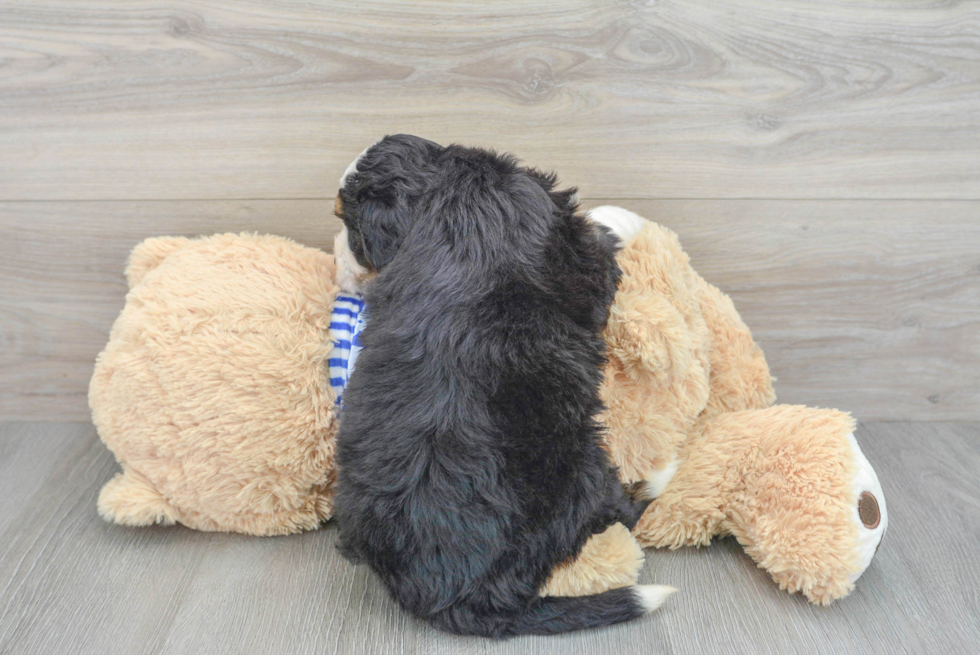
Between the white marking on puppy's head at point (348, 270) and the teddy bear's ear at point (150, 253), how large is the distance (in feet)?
0.92

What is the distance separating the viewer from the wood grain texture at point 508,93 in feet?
3.33

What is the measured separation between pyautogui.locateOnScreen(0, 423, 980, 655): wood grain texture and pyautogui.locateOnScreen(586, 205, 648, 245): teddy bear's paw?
16.4 inches

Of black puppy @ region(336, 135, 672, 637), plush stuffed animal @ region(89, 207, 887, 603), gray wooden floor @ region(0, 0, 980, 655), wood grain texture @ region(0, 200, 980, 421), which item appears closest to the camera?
black puppy @ region(336, 135, 672, 637)

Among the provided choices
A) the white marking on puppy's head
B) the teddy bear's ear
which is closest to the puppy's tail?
the white marking on puppy's head

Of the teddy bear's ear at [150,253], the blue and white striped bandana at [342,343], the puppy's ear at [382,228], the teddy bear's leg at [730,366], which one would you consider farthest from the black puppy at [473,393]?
the teddy bear's ear at [150,253]

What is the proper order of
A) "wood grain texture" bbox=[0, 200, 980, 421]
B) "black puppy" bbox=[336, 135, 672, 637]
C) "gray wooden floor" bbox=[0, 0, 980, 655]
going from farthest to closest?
"wood grain texture" bbox=[0, 200, 980, 421], "gray wooden floor" bbox=[0, 0, 980, 655], "black puppy" bbox=[336, 135, 672, 637]

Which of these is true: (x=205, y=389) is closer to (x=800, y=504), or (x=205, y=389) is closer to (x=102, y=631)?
(x=102, y=631)

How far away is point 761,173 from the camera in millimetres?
1083

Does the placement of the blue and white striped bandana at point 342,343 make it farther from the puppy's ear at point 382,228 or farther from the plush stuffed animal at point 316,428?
the puppy's ear at point 382,228

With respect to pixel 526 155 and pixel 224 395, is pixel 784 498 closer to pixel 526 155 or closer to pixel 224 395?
pixel 526 155

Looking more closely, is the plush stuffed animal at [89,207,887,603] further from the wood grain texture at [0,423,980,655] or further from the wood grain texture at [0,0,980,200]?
the wood grain texture at [0,0,980,200]

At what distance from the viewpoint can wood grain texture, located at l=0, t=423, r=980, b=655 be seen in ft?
2.65

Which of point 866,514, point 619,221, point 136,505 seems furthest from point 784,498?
point 136,505

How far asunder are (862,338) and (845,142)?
0.32 metres
